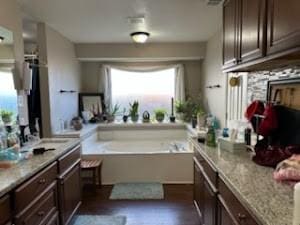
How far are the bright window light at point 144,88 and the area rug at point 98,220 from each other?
3.07 meters

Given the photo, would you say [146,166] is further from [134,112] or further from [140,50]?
[140,50]

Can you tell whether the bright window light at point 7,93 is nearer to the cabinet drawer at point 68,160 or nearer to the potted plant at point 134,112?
the cabinet drawer at point 68,160

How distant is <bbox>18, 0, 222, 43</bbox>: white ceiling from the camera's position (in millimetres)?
2760

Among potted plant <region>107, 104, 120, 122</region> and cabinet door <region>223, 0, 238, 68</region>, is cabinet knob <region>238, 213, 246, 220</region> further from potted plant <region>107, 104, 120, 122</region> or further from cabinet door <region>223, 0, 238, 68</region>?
potted plant <region>107, 104, 120, 122</region>

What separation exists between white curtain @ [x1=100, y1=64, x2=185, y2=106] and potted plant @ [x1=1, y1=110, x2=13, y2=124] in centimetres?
310

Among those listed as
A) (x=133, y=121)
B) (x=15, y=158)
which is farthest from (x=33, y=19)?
(x=133, y=121)

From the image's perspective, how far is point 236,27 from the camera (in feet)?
6.80

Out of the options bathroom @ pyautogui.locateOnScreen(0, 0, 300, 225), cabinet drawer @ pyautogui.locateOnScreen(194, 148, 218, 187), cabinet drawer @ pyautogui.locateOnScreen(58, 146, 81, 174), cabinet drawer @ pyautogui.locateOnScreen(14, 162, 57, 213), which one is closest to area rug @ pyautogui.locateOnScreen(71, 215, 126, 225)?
bathroom @ pyautogui.locateOnScreen(0, 0, 300, 225)

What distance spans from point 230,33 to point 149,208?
221cm

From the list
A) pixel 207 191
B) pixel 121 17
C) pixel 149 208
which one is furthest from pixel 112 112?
pixel 207 191

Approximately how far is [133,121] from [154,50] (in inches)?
60.1

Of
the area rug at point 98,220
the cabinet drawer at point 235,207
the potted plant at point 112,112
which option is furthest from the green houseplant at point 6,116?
the potted plant at point 112,112

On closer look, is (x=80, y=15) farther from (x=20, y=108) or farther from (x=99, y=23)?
(x=20, y=108)

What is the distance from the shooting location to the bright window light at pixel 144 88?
5711 millimetres
